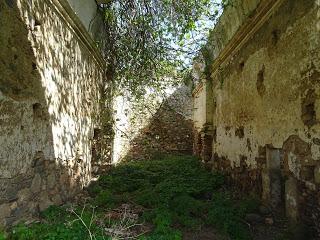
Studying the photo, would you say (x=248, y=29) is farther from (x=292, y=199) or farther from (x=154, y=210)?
(x=154, y=210)

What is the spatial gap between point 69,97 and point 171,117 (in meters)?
8.41

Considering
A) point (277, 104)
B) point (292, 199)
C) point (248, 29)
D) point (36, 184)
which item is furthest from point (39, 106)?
point (248, 29)

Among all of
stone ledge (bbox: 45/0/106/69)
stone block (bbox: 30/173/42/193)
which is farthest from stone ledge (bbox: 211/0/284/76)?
stone block (bbox: 30/173/42/193)

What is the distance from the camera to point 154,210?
5.44 metres

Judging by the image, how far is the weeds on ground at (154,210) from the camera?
13.7ft

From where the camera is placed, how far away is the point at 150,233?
14.8 feet

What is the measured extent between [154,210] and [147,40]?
4.42 m

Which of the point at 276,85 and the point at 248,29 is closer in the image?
the point at 276,85

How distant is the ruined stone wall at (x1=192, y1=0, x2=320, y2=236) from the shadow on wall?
530cm

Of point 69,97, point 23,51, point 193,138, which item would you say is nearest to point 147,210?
point 69,97

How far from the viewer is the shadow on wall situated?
13.4 m

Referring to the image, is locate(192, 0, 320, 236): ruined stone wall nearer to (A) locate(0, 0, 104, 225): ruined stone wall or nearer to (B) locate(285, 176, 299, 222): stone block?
(B) locate(285, 176, 299, 222): stone block

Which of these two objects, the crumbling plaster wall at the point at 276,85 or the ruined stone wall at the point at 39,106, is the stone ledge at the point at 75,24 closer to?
the ruined stone wall at the point at 39,106

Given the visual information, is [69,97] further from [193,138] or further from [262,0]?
[193,138]
